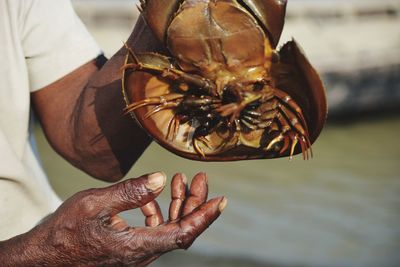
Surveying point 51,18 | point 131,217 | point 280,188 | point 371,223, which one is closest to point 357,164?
point 280,188

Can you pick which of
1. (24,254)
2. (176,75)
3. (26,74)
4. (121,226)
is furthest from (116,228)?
(26,74)

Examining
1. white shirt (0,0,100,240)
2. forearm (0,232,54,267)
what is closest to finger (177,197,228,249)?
forearm (0,232,54,267)

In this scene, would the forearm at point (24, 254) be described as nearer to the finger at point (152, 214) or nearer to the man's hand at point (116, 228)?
the man's hand at point (116, 228)

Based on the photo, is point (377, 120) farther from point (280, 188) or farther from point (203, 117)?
point (203, 117)

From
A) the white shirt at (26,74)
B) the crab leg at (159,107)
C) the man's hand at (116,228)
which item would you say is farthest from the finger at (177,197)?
the white shirt at (26,74)

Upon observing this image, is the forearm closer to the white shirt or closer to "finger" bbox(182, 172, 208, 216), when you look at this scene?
the white shirt
